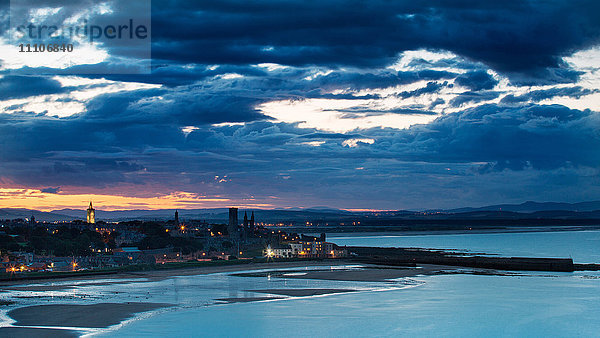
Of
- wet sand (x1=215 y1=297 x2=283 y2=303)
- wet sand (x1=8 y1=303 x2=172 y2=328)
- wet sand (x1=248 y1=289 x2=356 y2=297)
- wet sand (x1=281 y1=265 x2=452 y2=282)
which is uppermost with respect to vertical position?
wet sand (x1=8 y1=303 x2=172 y2=328)

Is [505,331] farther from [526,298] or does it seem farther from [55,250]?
[55,250]

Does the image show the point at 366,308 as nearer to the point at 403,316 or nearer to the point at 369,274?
the point at 403,316

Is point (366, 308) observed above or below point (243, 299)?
below

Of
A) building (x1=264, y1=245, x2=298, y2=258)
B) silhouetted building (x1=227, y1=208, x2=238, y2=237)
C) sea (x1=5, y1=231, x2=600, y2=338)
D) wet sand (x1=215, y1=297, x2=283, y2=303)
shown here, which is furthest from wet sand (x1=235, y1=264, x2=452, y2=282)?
silhouetted building (x1=227, y1=208, x2=238, y2=237)

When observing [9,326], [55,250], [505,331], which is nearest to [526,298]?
[505,331]

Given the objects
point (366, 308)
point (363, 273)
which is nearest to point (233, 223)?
point (363, 273)

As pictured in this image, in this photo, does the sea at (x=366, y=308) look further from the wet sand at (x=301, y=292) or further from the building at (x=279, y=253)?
the building at (x=279, y=253)

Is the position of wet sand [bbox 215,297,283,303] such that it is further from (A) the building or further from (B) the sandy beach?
(A) the building

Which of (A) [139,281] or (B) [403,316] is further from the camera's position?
(A) [139,281]
